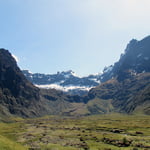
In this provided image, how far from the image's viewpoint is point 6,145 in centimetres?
5959

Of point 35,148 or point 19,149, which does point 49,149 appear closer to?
point 35,148

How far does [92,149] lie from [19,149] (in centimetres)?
2929

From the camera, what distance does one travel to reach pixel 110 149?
76688 mm

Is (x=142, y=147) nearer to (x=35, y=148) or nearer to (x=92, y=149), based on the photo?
(x=92, y=149)

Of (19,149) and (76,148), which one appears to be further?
(76,148)

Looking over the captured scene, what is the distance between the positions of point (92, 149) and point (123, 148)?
11923mm

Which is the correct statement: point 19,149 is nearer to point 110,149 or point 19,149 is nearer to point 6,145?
point 6,145

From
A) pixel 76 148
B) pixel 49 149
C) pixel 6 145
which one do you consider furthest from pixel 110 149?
pixel 6 145

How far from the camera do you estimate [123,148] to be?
7781 centimetres

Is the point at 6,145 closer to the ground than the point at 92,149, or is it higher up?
higher up

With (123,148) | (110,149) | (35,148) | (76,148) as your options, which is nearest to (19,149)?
(35,148)

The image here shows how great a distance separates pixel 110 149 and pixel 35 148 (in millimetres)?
29714

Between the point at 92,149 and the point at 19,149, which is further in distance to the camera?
the point at 92,149

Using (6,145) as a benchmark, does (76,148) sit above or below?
below
